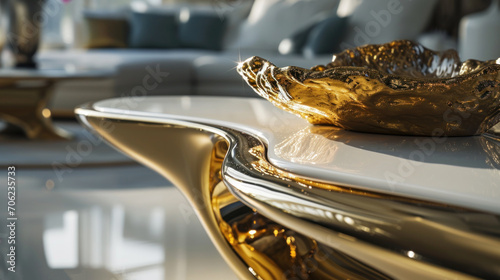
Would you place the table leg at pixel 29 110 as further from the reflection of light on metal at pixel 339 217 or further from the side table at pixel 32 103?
the reflection of light on metal at pixel 339 217

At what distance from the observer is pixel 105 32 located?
379 centimetres

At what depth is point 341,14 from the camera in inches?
120

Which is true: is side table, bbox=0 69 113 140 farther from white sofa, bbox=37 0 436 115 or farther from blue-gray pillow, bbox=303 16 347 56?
blue-gray pillow, bbox=303 16 347 56

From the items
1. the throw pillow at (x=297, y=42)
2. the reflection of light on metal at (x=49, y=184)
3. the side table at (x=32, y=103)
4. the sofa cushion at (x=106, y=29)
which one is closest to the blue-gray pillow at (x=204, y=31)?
the sofa cushion at (x=106, y=29)

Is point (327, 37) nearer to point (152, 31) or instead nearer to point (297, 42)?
point (297, 42)

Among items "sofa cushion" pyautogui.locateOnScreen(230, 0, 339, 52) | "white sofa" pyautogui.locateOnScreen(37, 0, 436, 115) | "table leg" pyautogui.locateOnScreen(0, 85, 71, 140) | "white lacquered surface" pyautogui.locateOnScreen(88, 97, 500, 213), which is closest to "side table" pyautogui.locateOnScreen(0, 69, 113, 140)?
"table leg" pyautogui.locateOnScreen(0, 85, 71, 140)

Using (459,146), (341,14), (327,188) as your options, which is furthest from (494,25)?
(327,188)

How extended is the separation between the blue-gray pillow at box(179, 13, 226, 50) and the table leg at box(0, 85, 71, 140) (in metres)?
1.41

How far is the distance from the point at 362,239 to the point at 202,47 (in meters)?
3.58

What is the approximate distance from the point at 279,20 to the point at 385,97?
3000 millimetres

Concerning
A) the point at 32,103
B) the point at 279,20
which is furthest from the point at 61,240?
the point at 279,20

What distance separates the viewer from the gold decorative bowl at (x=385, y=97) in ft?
1.65

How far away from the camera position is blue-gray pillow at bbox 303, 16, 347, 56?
280cm

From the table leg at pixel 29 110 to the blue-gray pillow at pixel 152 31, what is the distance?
132 centimetres
